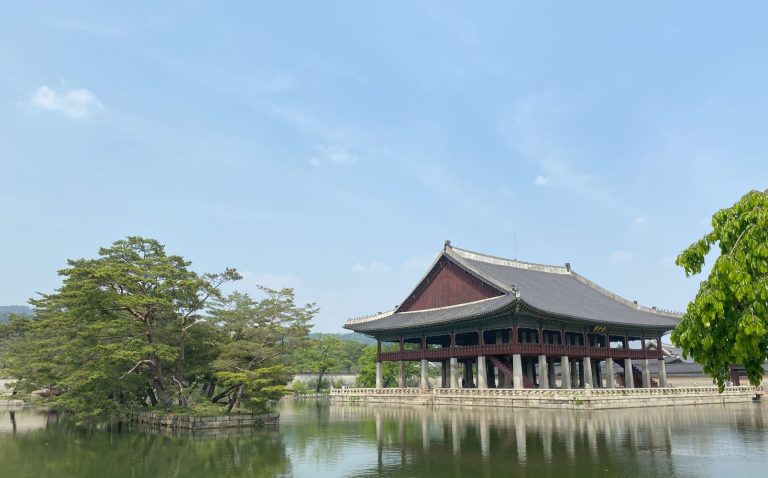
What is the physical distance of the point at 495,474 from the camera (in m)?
18.1

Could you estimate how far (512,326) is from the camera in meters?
53.2

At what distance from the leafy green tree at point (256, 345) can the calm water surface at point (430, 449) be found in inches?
Result: 118

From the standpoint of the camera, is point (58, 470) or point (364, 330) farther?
point (364, 330)

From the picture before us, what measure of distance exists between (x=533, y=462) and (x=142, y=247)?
32.2 meters

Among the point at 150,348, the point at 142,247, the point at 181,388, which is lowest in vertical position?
the point at 181,388

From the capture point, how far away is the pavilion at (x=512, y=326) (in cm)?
5416

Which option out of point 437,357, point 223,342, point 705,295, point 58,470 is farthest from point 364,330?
point 705,295

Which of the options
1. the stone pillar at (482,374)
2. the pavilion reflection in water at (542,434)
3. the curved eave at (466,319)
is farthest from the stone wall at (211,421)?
the curved eave at (466,319)

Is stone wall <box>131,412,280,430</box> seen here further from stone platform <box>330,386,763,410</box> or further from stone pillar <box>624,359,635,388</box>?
stone pillar <box>624,359,635,388</box>

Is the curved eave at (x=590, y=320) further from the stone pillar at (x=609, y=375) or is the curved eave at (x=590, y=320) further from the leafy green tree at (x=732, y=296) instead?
the leafy green tree at (x=732, y=296)

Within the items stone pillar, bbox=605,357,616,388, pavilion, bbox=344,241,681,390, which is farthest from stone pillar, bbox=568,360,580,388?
stone pillar, bbox=605,357,616,388

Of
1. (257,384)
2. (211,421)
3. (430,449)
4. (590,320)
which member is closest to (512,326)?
(590,320)

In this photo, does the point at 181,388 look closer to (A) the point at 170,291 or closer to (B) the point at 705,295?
(A) the point at 170,291

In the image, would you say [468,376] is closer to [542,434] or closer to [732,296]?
[542,434]
